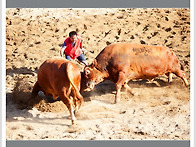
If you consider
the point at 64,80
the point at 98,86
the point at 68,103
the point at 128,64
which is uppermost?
the point at 128,64

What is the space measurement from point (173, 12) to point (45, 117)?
7.31m

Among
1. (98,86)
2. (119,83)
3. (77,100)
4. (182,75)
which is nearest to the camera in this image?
(77,100)

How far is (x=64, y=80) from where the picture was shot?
8266 millimetres

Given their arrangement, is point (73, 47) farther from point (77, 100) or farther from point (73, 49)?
point (77, 100)

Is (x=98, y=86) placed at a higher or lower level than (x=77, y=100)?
higher

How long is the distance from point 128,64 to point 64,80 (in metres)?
1.92

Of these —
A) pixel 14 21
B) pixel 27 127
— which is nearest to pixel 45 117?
pixel 27 127

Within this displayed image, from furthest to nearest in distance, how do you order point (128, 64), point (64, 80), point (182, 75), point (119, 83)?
1. point (182, 75)
2. point (128, 64)
3. point (119, 83)
4. point (64, 80)

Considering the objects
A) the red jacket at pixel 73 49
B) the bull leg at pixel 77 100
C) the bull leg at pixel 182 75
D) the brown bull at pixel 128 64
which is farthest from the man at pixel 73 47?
the bull leg at pixel 182 75

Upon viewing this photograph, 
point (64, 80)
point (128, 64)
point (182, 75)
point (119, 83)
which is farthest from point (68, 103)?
point (182, 75)

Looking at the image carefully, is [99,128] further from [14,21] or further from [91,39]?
[14,21]

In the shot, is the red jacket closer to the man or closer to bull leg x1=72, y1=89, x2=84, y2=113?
the man

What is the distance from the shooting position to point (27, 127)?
27.4ft

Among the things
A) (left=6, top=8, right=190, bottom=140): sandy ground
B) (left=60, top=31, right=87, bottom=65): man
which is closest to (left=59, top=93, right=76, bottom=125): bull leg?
(left=6, top=8, right=190, bottom=140): sandy ground
